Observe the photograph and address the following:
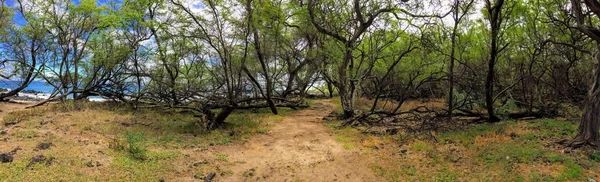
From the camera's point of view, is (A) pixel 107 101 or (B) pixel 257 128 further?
(A) pixel 107 101

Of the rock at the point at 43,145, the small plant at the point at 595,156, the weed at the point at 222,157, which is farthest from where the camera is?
the weed at the point at 222,157

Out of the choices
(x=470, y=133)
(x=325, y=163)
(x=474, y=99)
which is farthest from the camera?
(x=474, y=99)

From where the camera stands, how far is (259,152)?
28.9 feet

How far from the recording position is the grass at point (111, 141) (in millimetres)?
6215

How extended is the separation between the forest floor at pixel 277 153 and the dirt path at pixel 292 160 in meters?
0.02

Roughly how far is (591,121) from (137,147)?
9964 millimetres

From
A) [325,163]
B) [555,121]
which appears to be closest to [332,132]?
[325,163]

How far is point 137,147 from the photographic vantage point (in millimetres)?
7641

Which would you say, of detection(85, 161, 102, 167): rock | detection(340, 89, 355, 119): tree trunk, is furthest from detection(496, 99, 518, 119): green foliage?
detection(85, 161, 102, 167): rock

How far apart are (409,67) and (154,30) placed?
1336cm

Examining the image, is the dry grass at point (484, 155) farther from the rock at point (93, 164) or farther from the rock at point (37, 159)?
the rock at point (37, 159)

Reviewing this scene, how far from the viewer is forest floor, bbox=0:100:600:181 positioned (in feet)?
20.9

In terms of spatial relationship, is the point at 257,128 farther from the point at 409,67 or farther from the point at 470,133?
the point at 409,67

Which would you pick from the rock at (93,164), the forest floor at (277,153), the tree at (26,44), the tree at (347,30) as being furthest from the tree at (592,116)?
the tree at (26,44)
